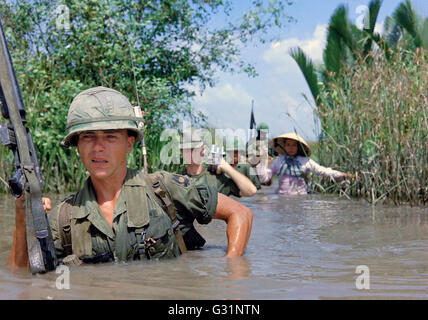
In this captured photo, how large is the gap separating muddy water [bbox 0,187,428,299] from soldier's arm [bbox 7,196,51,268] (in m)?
0.07

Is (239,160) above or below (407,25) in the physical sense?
below

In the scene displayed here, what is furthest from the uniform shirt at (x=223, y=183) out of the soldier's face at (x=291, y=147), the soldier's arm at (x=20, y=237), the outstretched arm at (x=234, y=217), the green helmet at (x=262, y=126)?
the green helmet at (x=262, y=126)

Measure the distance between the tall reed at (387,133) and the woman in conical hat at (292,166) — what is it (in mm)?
449

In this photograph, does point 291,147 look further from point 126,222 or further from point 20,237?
point 20,237

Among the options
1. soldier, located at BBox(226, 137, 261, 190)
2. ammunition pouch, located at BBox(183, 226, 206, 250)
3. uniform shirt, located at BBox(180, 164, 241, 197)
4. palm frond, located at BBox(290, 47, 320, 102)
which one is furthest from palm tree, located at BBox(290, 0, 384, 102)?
ammunition pouch, located at BBox(183, 226, 206, 250)

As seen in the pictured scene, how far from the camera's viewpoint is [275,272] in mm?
3607

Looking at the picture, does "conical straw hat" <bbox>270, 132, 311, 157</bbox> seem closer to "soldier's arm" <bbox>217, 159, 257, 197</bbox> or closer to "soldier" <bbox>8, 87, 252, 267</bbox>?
"soldier's arm" <bbox>217, 159, 257, 197</bbox>

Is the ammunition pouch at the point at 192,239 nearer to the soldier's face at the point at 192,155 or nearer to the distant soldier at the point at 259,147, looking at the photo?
the soldier's face at the point at 192,155

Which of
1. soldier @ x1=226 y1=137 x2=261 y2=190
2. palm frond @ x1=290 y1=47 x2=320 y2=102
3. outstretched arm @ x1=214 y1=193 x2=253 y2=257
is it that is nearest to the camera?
outstretched arm @ x1=214 y1=193 x2=253 y2=257

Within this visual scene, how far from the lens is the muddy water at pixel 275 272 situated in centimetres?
297

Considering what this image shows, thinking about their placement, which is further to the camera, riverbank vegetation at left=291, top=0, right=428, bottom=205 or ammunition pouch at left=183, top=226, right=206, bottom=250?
riverbank vegetation at left=291, top=0, right=428, bottom=205

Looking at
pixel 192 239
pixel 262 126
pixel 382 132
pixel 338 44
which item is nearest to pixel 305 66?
pixel 338 44

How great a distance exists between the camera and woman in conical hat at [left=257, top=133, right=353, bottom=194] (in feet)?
31.9

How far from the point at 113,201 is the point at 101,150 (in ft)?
1.23
